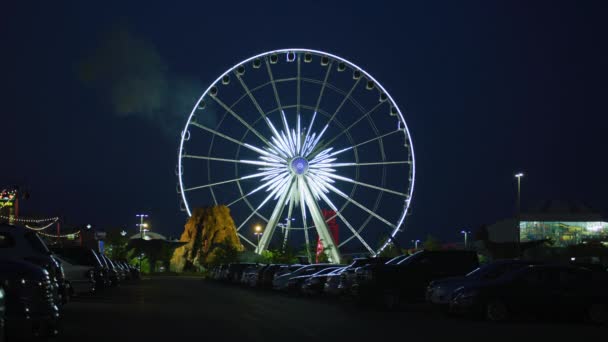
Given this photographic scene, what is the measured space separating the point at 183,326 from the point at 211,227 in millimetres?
68344

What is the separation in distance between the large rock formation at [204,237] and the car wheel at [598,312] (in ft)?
208

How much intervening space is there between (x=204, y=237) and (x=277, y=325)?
6758 cm

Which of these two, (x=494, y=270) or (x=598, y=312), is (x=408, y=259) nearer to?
(x=494, y=270)

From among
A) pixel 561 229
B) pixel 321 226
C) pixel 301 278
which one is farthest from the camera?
pixel 561 229

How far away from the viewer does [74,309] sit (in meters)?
21.6

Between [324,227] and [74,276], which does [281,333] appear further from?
[324,227]

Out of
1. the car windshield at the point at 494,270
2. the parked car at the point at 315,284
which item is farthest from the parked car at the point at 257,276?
the car windshield at the point at 494,270

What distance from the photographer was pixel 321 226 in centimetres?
5841

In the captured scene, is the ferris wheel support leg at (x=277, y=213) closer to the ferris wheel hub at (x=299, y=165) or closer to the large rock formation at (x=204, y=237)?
the ferris wheel hub at (x=299, y=165)

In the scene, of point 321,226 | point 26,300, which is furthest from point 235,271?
point 26,300

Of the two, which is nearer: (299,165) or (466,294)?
(466,294)

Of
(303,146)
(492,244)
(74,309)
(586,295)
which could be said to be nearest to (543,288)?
(586,295)

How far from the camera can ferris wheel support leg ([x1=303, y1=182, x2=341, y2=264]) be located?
5380cm

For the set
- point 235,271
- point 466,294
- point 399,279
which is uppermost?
point 399,279
